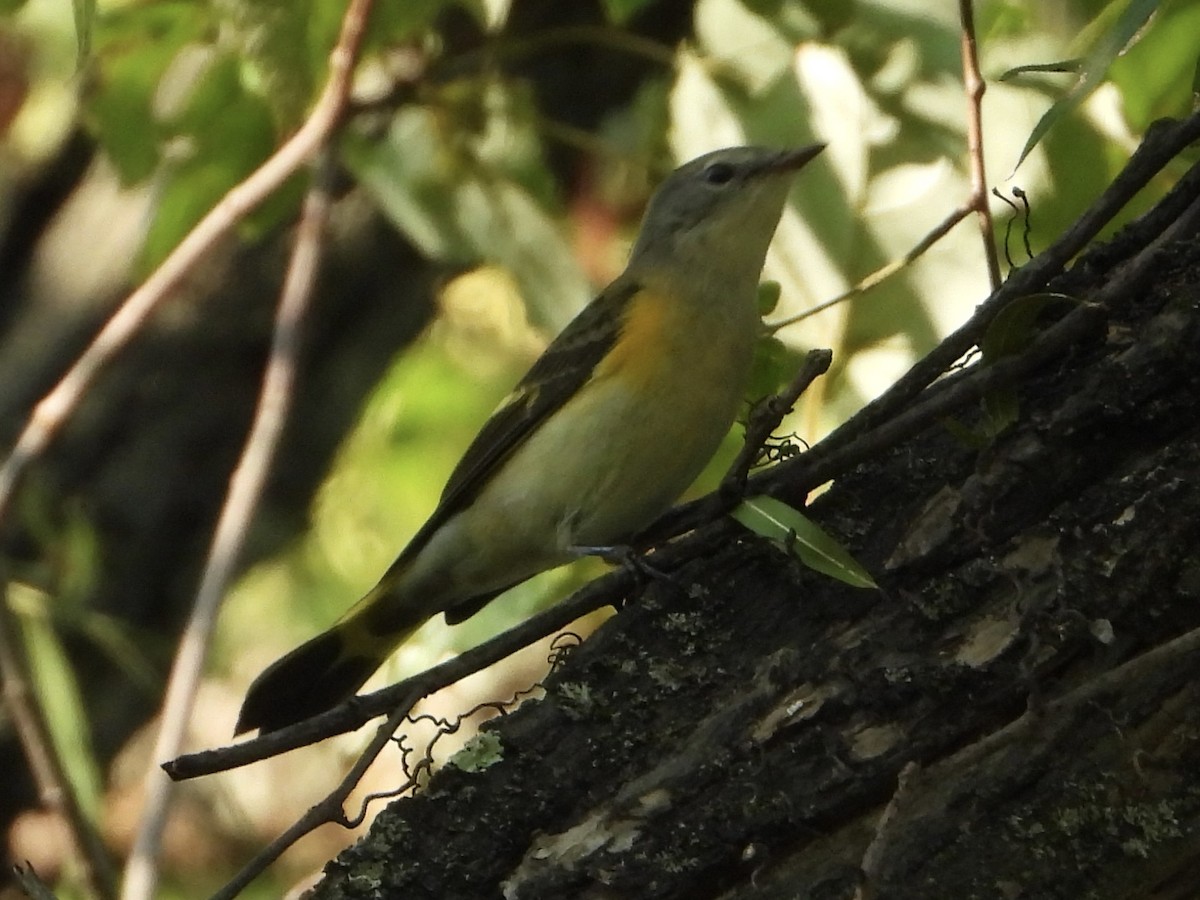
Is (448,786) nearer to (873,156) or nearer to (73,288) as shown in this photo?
(873,156)

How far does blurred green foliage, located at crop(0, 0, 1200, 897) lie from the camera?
2.52 meters

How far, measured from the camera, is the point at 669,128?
336 cm

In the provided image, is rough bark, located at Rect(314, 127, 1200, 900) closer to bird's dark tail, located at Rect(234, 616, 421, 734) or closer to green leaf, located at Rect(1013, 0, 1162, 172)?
green leaf, located at Rect(1013, 0, 1162, 172)

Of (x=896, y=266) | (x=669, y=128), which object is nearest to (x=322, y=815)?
(x=896, y=266)

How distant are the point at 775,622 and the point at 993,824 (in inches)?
14.2

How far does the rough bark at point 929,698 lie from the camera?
61.2 inches

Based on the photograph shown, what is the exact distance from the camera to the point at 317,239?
329 centimetres

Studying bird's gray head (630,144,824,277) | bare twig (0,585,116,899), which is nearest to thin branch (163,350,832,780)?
bird's gray head (630,144,824,277)

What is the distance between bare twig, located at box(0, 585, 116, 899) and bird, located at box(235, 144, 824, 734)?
2.34 feet

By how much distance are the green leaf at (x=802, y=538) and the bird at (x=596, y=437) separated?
38.2 inches

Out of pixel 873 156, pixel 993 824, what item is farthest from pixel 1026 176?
pixel 993 824

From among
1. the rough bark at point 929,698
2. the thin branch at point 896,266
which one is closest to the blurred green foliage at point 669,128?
the thin branch at point 896,266

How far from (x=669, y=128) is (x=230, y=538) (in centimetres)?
131

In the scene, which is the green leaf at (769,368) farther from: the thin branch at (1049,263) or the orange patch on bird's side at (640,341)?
the thin branch at (1049,263)
